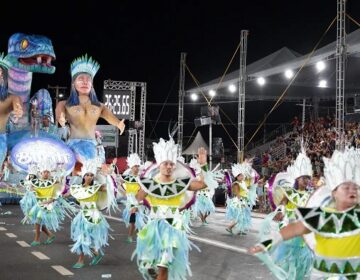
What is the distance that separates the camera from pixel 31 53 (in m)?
23.2

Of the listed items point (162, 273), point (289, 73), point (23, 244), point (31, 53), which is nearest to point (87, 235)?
point (162, 273)

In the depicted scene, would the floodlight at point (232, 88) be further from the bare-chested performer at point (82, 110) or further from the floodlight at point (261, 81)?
the bare-chested performer at point (82, 110)

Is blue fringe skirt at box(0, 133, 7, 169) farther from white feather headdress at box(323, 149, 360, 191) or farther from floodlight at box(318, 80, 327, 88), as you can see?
white feather headdress at box(323, 149, 360, 191)

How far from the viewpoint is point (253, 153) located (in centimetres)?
3484

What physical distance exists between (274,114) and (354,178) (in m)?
37.6

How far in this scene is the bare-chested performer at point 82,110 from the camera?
1903 centimetres

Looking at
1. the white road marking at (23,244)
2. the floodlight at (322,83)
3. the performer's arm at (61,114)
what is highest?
the floodlight at (322,83)

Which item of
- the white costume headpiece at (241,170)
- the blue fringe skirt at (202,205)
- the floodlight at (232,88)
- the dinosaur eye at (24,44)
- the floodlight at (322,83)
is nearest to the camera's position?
the white costume headpiece at (241,170)

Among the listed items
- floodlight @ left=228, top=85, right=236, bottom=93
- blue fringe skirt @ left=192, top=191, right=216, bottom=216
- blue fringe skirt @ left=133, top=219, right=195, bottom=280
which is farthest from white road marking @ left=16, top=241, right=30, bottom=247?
floodlight @ left=228, top=85, right=236, bottom=93

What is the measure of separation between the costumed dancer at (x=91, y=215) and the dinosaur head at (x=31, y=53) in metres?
13.0

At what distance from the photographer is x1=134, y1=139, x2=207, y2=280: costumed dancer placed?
7531mm

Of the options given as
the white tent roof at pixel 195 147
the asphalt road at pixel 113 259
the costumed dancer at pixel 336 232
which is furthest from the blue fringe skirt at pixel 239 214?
the white tent roof at pixel 195 147

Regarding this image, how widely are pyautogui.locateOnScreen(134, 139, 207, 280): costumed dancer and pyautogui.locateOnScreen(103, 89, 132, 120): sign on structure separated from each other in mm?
24313

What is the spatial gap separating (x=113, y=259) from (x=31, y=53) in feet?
45.8
